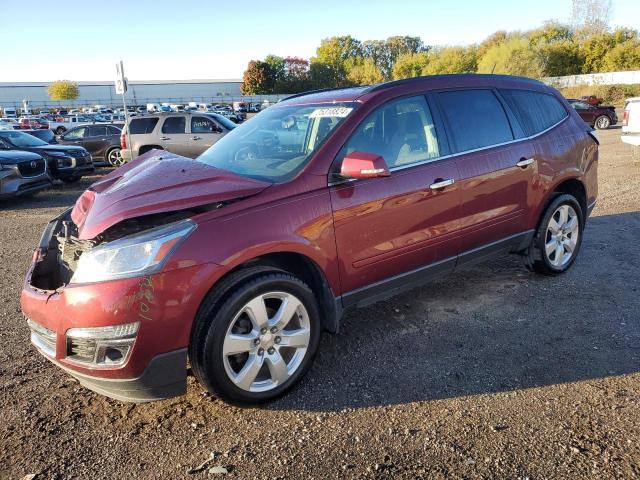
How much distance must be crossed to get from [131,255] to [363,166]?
1396 millimetres

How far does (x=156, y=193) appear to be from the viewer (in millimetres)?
2848

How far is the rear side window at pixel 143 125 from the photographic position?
44.4 feet

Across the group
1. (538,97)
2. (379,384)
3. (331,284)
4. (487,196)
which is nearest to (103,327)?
(331,284)

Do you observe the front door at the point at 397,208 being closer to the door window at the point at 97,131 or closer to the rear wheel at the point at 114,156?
the rear wheel at the point at 114,156

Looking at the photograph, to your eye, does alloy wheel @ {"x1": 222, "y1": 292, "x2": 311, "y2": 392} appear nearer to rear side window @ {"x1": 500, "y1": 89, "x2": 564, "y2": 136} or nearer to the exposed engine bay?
the exposed engine bay

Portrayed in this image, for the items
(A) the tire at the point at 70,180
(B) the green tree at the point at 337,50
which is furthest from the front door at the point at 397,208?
(B) the green tree at the point at 337,50

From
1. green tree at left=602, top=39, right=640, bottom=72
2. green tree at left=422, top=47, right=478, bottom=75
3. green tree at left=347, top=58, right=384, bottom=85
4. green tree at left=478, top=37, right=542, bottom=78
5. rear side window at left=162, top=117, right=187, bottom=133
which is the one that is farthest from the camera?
green tree at left=347, top=58, right=384, bottom=85

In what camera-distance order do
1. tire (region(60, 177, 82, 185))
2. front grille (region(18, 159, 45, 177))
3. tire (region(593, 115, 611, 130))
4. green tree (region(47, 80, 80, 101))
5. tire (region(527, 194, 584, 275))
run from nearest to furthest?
1. tire (region(527, 194, 584, 275))
2. front grille (region(18, 159, 45, 177))
3. tire (region(60, 177, 82, 185))
4. tire (region(593, 115, 611, 130))
5. green tree (region(47, 80, 80, 101))

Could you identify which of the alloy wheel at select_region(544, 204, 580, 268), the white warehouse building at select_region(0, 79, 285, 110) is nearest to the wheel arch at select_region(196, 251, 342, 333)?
the alloy wheel at select_region(544, 204, 580, 268)

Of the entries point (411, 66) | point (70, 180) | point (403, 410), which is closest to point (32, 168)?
point (70, 180)

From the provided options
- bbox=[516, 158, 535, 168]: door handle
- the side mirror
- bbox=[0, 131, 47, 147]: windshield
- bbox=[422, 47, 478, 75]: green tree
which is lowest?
bbox=[516, 158, 535, 168]: door handle

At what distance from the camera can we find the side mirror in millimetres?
2953

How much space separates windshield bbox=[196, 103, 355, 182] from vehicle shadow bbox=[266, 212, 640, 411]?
137 centimetres

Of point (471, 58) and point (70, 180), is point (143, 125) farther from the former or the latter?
point (471, 58)
